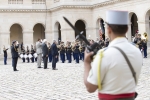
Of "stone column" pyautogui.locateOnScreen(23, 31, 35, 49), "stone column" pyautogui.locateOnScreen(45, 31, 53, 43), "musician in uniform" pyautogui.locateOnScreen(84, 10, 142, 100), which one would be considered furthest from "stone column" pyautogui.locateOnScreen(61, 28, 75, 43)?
"musician in uniform" pyautogui.locateOnScreen(84, 10, 142, 100)

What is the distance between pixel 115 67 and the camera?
136 inches

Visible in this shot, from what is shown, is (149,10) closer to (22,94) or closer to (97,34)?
(97,34)

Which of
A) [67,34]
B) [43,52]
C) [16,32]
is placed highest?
[16,32]

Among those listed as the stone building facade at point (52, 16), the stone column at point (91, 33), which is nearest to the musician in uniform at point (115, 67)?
the stone building facade at point (52, 16)

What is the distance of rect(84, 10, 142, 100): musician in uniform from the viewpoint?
136 inches

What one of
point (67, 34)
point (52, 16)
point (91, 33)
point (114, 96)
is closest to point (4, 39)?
point (52, 16)

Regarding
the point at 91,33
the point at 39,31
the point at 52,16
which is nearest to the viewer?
the point at 91,33

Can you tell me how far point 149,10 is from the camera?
1221 inches

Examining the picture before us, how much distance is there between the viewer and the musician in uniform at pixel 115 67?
3467mm

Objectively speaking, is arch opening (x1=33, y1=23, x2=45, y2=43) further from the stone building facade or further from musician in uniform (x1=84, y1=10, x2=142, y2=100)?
musician in uniform (x1=84, y1=10, x2=142, y2=100)

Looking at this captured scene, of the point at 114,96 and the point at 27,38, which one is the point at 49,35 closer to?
the point at 27,38

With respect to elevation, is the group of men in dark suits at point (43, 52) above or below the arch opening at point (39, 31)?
below

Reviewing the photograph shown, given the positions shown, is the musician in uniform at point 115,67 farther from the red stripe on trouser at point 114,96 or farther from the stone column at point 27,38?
the stone column at point 27,38

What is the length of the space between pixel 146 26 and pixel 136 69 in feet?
92.9
